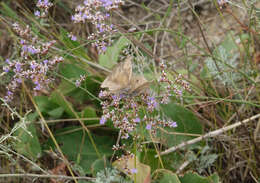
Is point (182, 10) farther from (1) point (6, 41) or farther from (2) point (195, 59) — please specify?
(1) point (6, 41)

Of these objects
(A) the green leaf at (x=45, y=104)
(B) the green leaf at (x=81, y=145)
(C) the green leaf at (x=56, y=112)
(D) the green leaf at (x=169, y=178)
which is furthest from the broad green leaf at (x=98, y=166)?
(A) the green leaf at (x=45, y=104)

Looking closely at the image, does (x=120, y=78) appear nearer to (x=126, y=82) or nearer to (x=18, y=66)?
(x=126, y=82)

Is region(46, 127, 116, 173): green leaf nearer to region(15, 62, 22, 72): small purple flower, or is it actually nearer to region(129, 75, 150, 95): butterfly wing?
region(15, 62, 22, 72): small purple flower

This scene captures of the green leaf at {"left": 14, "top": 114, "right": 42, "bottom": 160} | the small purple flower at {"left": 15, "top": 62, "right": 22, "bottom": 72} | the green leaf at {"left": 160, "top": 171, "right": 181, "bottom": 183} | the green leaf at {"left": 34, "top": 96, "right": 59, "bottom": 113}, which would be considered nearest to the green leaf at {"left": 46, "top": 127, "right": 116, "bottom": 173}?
the green leaf at {"left": 14, "top": 114, "right": 42, "bottom": 160}

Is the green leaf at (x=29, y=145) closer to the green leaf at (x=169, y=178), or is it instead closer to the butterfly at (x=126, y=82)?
the green leaf at (x=169, y=178)

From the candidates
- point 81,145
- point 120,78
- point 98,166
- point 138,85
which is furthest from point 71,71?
point 138,85
